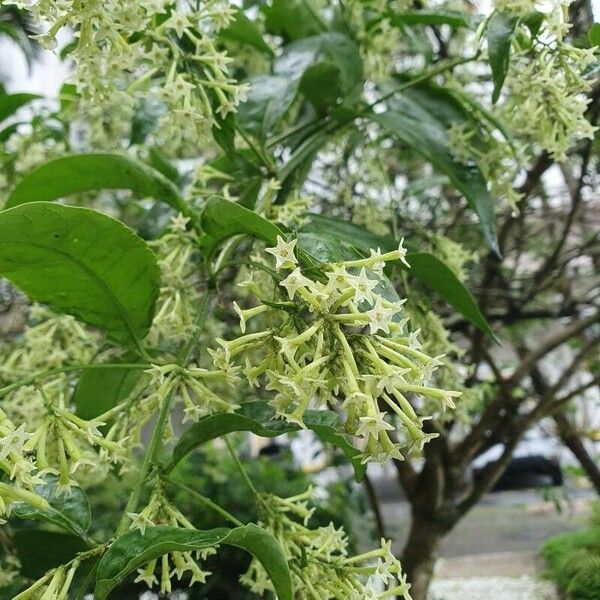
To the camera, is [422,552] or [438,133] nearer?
[438,133]

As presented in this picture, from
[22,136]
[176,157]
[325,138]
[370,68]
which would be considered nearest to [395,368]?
[325,138]

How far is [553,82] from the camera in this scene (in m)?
0.76

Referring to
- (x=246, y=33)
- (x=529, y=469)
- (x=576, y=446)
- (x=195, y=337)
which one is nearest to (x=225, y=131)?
(x=195, y=337)

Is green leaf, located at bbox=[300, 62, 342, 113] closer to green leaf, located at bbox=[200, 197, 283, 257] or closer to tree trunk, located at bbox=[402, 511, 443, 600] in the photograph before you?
green leaf, located at bbox=[200, 197, 283, 257]

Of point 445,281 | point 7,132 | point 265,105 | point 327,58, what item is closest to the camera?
point 445,281

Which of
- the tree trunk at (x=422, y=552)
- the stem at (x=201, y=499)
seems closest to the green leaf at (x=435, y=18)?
the stem at (x=201, y=499)

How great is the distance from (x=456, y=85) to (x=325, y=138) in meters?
0.22

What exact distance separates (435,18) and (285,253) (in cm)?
64

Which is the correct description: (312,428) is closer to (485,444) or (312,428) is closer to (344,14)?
(344,14)

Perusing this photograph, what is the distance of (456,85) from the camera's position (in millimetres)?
1053

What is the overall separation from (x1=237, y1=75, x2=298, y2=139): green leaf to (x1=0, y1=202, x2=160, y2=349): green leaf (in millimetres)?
311

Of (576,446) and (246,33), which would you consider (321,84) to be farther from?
(576,446)

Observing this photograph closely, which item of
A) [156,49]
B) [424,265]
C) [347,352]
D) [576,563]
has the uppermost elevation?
[156,49]

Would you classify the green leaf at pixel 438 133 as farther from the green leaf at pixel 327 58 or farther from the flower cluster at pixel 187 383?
the flower cluster at pixel 187 383
